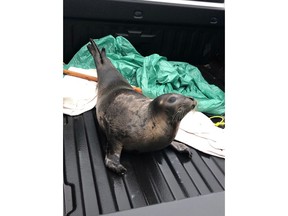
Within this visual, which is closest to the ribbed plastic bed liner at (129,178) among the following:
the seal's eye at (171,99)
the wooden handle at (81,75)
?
the seal's eye at (171,99)

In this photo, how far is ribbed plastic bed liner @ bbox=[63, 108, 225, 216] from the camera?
1.52 metres

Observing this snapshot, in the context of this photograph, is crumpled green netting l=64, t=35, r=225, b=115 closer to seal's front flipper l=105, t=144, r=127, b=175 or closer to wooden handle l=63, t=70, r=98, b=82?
wooden handle l=63, t=70, r=98, b=82

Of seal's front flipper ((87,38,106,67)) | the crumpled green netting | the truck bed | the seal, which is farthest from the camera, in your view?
the crumpled green netting

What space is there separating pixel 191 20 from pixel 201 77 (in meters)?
0.52

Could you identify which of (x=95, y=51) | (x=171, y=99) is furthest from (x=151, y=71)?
(x=171, y=99)

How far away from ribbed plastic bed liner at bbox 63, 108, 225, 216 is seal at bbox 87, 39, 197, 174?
2.7 inches

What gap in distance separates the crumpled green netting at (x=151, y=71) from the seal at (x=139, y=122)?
0.64m

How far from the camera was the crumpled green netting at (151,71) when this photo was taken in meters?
2.57

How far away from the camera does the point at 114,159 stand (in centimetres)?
173

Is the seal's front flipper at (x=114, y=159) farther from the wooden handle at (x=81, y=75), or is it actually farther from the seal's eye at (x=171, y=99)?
the wooden handle at (x=81, y=75)

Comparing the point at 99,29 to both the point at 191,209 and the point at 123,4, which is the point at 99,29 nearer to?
the point at 123,4

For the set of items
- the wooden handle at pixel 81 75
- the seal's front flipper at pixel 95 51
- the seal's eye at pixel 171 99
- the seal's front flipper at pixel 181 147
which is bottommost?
the seal's front flipper at pixel 181 147

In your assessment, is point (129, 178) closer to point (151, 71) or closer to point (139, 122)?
point (139, 122)

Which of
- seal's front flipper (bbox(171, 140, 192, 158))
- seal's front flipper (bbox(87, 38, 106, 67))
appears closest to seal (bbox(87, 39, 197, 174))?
seal's front flipper (bbox(171, 140, 192, 158))
